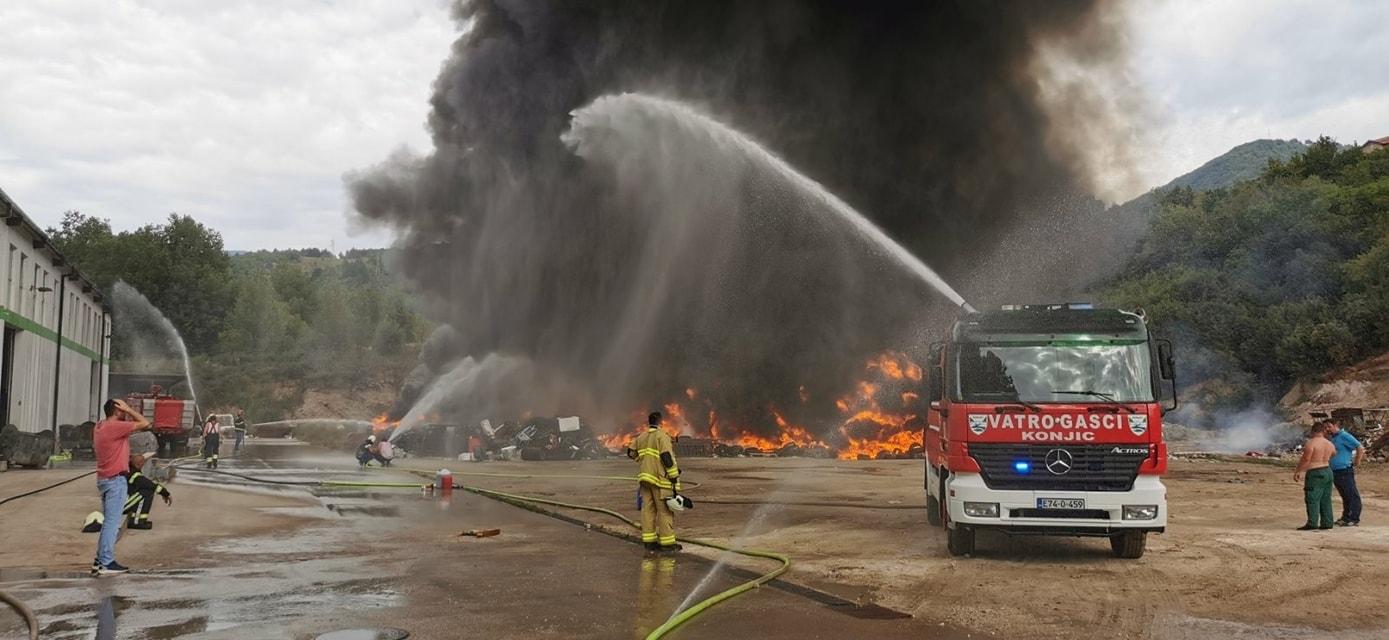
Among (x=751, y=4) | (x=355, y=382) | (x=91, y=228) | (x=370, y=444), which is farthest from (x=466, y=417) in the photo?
(x=91, y=228)

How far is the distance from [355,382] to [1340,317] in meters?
71.5

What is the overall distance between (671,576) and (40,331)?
114ft

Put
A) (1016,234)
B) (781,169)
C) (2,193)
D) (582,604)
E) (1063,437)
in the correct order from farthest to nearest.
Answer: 1. (1016,234)
2. (781,169)
3. (2,193)
4. (1063,437)
5. (582,604)

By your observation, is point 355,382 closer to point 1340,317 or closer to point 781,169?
point 781,169

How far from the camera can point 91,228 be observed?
90.9 meters

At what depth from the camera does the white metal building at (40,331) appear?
30312 millimetres

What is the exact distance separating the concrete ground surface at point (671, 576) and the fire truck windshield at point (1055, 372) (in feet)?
5.98

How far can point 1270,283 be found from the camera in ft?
150

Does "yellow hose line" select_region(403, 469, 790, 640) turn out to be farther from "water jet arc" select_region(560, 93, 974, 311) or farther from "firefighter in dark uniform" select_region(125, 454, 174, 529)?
"water jet arc" select_region(560, 93, 974, 311)

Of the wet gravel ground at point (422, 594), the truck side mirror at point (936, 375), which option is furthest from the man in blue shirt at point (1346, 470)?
the wet gravel ground at point (422, 594)

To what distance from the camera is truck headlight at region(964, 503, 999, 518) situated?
10117mm

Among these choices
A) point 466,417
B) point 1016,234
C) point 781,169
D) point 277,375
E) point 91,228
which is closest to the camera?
point 781,169

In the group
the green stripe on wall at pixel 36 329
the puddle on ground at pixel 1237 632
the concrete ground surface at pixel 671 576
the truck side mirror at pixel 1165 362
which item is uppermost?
the green stripe on wall at pixel 36 329

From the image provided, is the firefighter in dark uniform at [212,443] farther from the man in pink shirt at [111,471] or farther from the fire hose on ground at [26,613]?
the fire hose on ground at [26,613]
